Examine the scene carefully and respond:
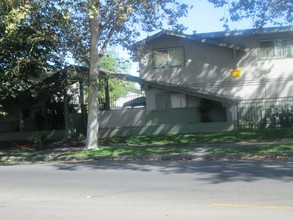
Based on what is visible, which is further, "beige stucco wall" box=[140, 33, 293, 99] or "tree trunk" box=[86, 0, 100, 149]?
"beige stucco wall" box=[140, 33, 293, 99]

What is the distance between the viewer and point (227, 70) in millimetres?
27422

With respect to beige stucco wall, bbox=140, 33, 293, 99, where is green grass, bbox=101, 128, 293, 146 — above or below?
below

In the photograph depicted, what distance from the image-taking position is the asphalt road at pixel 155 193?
712 centimetres

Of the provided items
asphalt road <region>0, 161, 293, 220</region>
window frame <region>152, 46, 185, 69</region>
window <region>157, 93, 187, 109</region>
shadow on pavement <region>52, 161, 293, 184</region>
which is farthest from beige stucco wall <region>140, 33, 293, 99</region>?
asphalt road <region>0, 161, 293, 220</region>

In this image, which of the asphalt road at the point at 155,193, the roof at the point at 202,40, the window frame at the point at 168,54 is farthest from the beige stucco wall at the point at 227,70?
the asphalt road at the point at 155,193

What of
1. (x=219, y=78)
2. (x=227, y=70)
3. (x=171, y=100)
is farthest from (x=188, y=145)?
(x=227, y=70)

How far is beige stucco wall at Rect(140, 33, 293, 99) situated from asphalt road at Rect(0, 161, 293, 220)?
14.5 m

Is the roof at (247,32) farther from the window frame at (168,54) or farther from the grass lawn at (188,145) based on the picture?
the grass lawn at (188,145)

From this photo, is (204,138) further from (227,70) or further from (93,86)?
(227,70)

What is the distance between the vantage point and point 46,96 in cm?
2806

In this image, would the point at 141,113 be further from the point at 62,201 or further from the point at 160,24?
the point at 62,201

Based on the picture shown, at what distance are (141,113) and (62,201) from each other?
1855 centimetres

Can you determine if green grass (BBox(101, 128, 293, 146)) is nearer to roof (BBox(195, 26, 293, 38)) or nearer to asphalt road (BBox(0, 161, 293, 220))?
roof (BBox(195, 26, 293, 38))

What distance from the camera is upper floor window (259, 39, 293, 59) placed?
2683 cm
